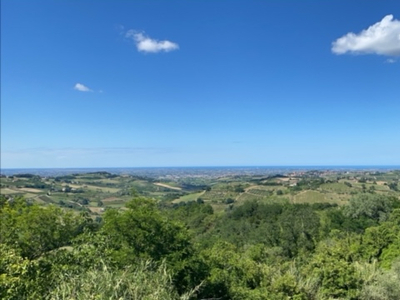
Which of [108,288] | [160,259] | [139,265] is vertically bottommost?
[160,259]

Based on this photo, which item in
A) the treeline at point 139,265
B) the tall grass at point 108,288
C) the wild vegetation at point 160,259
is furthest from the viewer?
the wild vegetation at point 160,259

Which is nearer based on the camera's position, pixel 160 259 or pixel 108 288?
pixel 108 288

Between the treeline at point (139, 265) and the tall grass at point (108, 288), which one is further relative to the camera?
the treeline at point (139, 265)

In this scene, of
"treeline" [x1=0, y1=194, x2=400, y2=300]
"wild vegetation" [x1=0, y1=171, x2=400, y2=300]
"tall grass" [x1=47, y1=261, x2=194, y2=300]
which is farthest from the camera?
"wild vegetation" [x1=0, y1=171, x2=400, y2=300]

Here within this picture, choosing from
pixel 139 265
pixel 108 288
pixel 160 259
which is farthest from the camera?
pixel 160 259

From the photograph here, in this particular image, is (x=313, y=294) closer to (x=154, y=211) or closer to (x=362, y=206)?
(x=154, y=211)

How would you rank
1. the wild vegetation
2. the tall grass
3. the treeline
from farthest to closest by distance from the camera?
the wild vegetation, the treeline, the tall grass

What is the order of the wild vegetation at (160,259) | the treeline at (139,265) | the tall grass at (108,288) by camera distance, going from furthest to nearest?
the wild vegetation at (160,259)
the treeline at (139,265)
the tall grass at (108,288)

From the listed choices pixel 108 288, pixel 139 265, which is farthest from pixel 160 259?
pixel 108 288

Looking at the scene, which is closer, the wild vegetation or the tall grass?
the tall grass

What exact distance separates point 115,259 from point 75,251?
7.92 ft

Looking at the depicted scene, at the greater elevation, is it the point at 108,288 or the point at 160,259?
the point at 108,288

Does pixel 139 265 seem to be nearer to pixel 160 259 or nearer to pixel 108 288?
pixel 160 259

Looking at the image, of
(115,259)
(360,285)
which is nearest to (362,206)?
(360,285)
